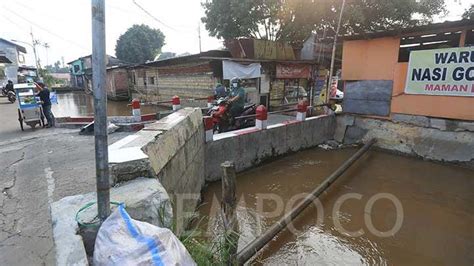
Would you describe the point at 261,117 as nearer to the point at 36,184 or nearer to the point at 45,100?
the point at 36,184

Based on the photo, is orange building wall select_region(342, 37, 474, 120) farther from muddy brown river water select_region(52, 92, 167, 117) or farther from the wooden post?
muddy brown river water select_region(52, 92, 167, 117)

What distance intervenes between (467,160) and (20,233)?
10.0 meters

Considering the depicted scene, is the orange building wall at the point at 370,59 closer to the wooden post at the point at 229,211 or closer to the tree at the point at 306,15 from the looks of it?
the tree at the point at 306,15

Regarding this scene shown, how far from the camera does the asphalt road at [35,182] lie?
3.09 meters

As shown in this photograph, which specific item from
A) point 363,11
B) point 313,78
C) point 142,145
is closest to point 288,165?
point 142,145

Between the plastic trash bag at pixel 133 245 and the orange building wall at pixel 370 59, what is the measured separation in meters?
9.35

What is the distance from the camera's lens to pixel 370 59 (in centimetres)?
951

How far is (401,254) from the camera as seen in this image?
4.33 m

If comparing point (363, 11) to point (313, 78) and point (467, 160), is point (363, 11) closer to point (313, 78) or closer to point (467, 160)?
point (313, 78)

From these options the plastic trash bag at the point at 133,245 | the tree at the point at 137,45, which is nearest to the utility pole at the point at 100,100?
the plastic trash bag at the point at 133,245

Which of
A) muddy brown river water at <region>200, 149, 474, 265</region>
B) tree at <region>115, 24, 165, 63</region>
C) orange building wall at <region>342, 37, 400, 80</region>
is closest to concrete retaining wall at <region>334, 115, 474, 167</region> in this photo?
muddy brown river water at <region>200, 149, 474, 265</region>

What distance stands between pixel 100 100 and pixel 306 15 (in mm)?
17388

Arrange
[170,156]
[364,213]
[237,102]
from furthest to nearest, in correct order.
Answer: [237,102] < [364,213] < [170,156]

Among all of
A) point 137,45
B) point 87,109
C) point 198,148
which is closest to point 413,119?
point 198,148
